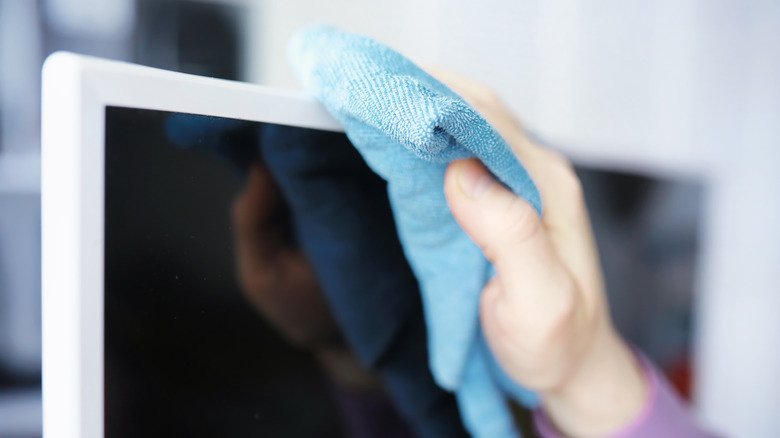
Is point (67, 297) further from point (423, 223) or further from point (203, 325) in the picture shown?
point (423, 223)

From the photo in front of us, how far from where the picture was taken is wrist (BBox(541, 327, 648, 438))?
1.36 feet

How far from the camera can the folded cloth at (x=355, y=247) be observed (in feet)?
0.99

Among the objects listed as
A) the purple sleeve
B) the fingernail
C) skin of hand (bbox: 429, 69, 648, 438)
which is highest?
the fingernail

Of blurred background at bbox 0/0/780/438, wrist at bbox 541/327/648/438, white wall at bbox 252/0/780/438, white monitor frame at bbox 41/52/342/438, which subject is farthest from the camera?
white wall at bbox 252/0/780/438

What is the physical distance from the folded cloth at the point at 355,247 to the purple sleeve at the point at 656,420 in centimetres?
12

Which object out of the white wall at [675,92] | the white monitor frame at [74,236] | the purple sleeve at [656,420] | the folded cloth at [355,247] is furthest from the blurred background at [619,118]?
the white monitor frame at [74,236]

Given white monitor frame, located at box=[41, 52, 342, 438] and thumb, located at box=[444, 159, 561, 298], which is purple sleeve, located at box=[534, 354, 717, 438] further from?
white monitor frame, located at box=[41, 52, 342, 438]

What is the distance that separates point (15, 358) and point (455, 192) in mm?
697

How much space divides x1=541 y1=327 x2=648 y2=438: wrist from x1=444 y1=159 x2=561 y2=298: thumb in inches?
4.6

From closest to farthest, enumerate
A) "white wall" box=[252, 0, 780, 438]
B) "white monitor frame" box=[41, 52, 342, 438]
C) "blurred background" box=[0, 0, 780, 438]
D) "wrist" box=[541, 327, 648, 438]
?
"white monitor frame" box=[41, 52, 342, 438], "wrist" box=[541, 327, 648, 438], "blurred background" box=[0, 0, 780, 438], "white wall" box=[252, 0, 780, 438]

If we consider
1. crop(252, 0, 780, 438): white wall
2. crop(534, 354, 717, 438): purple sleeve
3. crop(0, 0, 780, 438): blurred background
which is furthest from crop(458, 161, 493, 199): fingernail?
crop(252, 0, 780, 438): white wall

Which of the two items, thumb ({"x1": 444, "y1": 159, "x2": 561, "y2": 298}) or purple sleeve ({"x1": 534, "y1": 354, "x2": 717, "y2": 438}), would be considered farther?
purple sleeve ({"x1": 534, "y1": 354, "x2": 717, "y2": 438})

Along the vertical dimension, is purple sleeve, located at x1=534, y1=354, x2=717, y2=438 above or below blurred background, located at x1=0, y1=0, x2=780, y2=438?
below

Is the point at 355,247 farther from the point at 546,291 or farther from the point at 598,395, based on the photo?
the point at 598,395
